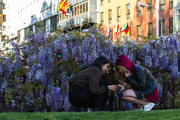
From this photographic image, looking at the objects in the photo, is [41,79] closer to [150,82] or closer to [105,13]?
[150,82]

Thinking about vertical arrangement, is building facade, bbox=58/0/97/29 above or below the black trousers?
above

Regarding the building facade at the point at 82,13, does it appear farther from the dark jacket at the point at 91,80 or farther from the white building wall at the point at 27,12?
the dark jacket at the point at 91,80

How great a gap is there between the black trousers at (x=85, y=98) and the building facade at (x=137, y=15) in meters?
33.7

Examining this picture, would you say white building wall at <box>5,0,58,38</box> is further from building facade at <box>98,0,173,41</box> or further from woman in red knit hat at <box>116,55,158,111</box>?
woman in red knit hat at <box>116,55,158,111</box>

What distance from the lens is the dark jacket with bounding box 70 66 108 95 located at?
24.2 feet

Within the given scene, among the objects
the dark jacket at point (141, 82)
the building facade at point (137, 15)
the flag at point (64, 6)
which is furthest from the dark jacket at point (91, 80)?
the flag at point (64, 6)

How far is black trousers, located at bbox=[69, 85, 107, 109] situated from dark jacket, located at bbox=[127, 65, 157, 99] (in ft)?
2.04

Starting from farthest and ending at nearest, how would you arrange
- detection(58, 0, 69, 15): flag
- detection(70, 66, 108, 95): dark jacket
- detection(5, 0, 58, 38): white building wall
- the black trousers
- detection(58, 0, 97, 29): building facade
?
detection(5, 0, 58, 38): white building wall < detection(58, 0, 97, 29): building facade < detection(58, 0, 69, 15): flag < the black trousers < detection(70, 66, 108, 95): dark jacket

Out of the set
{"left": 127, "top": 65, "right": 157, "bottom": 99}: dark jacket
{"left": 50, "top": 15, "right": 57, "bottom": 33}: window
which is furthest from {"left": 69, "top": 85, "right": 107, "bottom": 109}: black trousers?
{"left": 50, "top": 15, "right": 57, "bottom": 33}: window

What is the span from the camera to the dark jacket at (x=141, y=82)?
25.3 feet

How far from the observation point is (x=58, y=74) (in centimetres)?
991

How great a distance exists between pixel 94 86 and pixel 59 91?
8.30 feet

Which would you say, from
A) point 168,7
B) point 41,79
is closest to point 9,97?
point 41,79

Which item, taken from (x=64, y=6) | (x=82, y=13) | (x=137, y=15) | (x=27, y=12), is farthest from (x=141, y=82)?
(x=27, y=12)
